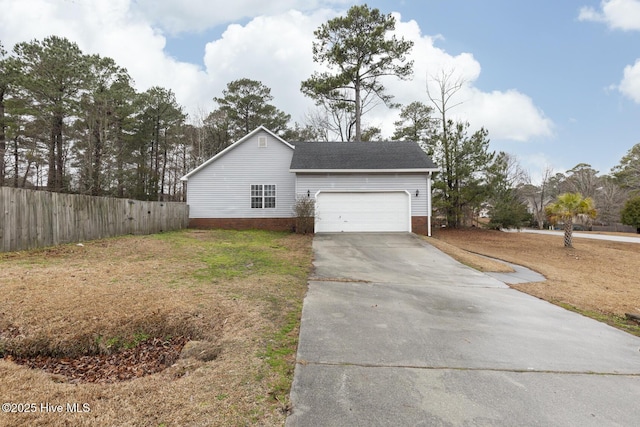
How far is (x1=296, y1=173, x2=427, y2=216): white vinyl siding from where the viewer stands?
595 inches

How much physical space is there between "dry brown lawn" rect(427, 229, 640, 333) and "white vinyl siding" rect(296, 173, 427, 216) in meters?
3.73

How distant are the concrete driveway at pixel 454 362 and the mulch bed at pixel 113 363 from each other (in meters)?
1.41

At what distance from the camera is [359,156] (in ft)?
53.4

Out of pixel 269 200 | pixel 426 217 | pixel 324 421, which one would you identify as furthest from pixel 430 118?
pixel 324 421

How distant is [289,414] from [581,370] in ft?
9.93

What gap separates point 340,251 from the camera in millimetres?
10320

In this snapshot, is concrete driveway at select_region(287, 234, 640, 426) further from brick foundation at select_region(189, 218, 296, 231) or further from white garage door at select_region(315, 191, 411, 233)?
brick foundation at select_region(189, 218, 296, 231)

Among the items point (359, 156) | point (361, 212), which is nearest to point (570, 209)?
point (361, 212)

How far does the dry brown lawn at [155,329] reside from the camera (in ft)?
6.77

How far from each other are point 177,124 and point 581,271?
96.7 ft

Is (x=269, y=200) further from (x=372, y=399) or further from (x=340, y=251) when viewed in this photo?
(x=372, y=399)

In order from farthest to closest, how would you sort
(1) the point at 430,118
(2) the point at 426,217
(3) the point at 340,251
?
(1) the point at 430,118 < (2) the point at 426,217 < (3) the point at 340,251

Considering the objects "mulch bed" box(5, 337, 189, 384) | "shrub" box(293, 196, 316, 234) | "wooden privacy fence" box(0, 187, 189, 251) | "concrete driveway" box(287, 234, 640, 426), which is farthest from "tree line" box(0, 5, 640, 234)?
"mulch bed" box(5, 337, 189, 384)

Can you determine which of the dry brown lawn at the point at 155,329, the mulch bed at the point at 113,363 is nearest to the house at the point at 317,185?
the dry brown lawn at the point at 155,329
